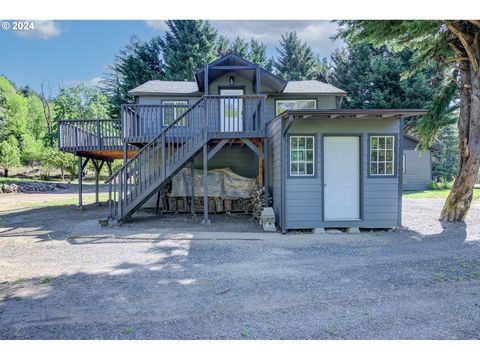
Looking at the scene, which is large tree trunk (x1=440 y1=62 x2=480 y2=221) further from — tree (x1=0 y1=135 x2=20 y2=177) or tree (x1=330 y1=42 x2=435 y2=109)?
tree (x1=0 y1=135 x2=20 y2=177)

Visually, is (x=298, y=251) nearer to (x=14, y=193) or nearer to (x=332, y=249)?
(x=332, y=249)

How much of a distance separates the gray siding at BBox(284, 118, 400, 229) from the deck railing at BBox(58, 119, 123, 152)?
7123 mm

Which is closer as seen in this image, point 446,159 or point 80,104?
point 446,159

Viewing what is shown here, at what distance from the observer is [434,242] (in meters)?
6.41

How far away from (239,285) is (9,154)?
97.6 ft

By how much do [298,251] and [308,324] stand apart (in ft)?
9.44

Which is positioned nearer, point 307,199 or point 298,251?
point 298,251

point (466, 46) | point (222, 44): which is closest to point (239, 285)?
point (466, 46)

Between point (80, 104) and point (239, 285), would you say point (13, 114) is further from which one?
point (239, 285)

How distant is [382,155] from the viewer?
301 inches

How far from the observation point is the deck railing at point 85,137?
36.8ft
